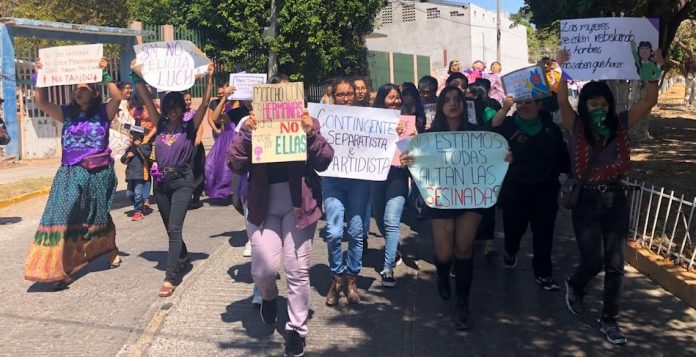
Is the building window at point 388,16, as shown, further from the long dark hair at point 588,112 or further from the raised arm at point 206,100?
the long dark hair at point 588,112

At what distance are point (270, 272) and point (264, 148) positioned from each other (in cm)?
81

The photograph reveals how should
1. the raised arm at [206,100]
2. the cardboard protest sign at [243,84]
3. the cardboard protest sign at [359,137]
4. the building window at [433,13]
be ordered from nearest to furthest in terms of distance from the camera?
the cardboard protest sign at [359,137], the raised arm at [206,100], the cardboard protest sign at [243,84], the building window at [433,13]

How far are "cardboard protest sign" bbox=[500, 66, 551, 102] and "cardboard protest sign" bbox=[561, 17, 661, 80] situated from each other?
0.30 metres

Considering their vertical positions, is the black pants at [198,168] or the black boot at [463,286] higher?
the black pants at [198,168]

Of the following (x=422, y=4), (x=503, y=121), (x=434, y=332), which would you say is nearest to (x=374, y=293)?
(x=434, y=332)

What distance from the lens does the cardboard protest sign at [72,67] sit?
5.58 m

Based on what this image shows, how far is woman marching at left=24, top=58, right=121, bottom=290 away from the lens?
551 cm

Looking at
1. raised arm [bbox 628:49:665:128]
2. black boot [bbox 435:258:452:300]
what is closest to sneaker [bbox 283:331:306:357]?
black boot [bbox 435:258:452:300]

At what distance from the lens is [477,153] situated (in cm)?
472

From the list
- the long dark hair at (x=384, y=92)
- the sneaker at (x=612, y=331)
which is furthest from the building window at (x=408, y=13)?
the sneaker at (x=612, y=331)

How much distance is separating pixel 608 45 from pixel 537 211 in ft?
4.79

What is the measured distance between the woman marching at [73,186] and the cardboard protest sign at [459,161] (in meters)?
2.80

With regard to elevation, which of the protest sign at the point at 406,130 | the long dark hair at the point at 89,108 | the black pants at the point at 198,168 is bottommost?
the black pants at the point at 198,168

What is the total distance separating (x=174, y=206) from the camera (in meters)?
5.43
